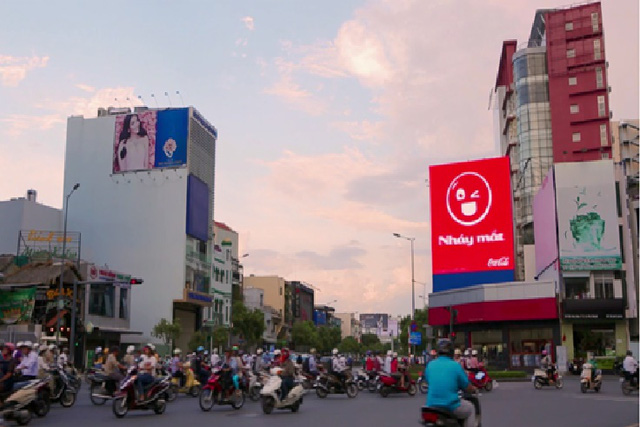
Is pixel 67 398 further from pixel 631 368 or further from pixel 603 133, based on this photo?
pixel 603 133

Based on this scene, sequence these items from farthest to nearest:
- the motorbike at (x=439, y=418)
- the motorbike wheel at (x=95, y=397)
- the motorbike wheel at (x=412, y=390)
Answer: the motorbike wheel at (x=412, y=390) < the motorbike wheel at (x=95, y=397) < the motorbike at (x=439, y=418)

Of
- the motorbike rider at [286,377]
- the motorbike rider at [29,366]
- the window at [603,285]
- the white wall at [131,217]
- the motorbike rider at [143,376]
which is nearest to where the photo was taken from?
the motorbike rider at [29,366]

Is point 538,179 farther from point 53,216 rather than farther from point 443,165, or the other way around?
point 53,216

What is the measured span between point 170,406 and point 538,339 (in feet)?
146

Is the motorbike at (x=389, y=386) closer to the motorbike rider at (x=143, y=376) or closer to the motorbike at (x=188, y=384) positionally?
the motorbike at (x=188, y=384)

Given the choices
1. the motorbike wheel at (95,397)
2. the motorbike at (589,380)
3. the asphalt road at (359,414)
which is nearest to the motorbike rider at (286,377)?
the asphalt road at (359,414)

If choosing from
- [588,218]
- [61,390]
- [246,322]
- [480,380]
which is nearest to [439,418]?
[61,390]

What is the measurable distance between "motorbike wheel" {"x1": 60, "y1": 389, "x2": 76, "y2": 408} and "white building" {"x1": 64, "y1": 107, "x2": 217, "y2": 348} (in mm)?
52106

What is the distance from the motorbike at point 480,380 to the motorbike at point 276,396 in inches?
393

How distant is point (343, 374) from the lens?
26328 mm

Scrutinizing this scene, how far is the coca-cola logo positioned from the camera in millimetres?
70088

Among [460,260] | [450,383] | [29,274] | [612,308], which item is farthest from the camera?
[460,260]

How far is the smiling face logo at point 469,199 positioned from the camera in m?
71.8

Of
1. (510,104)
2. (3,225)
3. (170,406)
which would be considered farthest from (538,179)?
(170,406)
